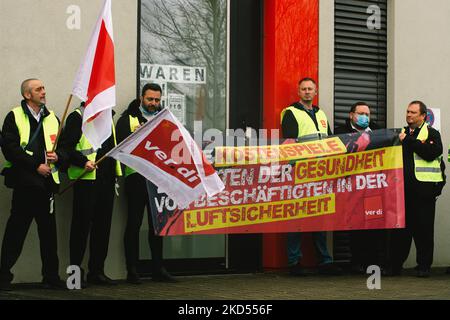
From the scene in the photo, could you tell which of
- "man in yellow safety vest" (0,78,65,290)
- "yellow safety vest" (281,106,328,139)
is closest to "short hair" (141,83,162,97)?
"man in yellow safety vest" (0,78,65,290)

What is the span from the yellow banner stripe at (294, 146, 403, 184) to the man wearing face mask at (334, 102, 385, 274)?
54 cm

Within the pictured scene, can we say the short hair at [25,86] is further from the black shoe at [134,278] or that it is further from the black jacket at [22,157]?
the black shoe at [134,278]

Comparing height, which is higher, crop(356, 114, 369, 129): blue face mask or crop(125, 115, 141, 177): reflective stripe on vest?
crop(356, 114, 369, 129): blue face mask

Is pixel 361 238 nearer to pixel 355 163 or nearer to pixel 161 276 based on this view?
pixel 355 163

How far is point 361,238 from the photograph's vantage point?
12734 millimetres

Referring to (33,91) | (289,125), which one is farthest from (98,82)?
(289,125)

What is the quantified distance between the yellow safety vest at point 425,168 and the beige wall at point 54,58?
148 inches

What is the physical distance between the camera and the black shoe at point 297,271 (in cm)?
1232

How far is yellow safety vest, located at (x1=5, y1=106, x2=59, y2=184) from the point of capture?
10.4 meters

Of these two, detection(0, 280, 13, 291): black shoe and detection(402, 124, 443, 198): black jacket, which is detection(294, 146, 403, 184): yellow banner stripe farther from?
detection(0, 280, 13, 291): black shoe

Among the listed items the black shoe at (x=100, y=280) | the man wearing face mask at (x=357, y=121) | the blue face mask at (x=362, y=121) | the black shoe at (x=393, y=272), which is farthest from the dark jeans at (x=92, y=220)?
the black shoe at (x=393, y=272)
